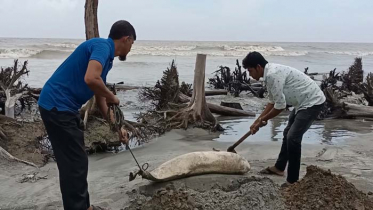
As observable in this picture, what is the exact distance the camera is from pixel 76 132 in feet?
12.1

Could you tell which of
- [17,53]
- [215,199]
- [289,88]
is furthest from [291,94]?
[17,53]

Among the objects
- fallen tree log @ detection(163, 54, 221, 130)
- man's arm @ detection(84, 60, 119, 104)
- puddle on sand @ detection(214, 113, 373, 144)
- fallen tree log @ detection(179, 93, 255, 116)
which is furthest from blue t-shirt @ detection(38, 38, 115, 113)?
fallen tree log @ detection(179, 93, 255, 116)

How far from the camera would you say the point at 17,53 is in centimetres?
4038

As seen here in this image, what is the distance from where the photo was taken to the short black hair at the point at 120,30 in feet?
11.8

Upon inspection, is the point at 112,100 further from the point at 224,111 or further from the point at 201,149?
the point at 224,111

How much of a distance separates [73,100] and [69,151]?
0.42 meters

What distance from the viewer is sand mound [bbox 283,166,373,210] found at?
4.17 meters

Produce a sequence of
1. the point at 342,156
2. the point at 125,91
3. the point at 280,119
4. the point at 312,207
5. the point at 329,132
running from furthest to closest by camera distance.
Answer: the point at 125,91
the point at 280,119
the point at 329,132
the point at 342,156
the point at 312,207

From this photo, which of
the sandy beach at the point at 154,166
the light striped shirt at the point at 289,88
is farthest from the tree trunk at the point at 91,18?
the light striped shirt at the point at 289,88

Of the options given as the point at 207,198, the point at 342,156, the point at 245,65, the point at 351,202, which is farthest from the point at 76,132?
the point at 342,156

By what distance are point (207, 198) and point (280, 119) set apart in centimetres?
774

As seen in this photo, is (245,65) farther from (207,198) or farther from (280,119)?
(280,119)

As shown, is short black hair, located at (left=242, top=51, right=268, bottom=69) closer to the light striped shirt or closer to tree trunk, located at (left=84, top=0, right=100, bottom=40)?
the light striped shirt

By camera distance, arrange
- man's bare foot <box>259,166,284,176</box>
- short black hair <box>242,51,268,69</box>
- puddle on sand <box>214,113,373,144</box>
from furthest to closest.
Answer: puddle on sand <box>214,113,373,144</box> → man's bare foot <box>259,166,284,176</box> → short black hair <box>242,51,268,69</box>
